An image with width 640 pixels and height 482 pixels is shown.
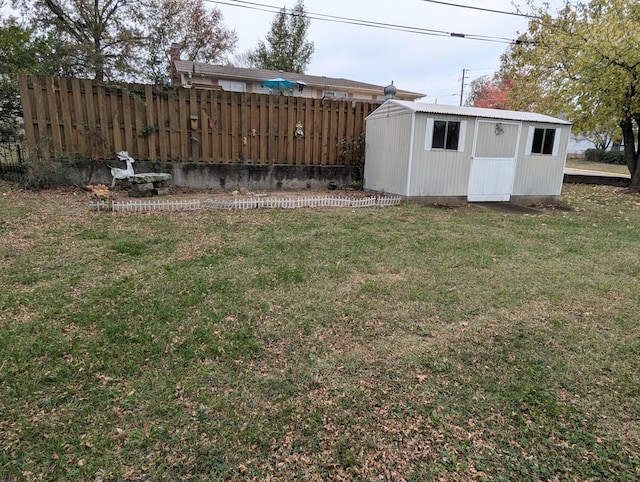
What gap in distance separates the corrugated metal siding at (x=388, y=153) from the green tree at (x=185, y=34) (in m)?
12.7

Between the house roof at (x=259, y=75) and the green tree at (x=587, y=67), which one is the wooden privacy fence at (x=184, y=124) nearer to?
the green tree at (x=587, y=67)

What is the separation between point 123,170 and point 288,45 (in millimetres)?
21590

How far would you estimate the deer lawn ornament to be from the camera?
8320mm

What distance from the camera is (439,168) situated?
8.94m

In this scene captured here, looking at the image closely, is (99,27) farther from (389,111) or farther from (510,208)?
(510,208)

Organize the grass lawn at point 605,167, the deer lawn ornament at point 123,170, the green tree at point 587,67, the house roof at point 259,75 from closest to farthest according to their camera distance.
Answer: the deer lawn ornament at point 123,170 < the green tree at point 587,67 < the house roof at point 259,75 < the grass lawn at point 605,167

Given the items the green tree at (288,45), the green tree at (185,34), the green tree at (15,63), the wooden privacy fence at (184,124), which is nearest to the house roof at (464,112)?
the wooden privacy fence at (184,124)

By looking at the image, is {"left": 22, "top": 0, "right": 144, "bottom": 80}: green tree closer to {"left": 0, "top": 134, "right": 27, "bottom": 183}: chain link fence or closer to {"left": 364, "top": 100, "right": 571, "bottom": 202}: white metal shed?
{"left": 0, "top": 134, "right": 27, "bottom": 183}: chain link fence

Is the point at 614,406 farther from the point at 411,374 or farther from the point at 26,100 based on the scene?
the point at 26,100

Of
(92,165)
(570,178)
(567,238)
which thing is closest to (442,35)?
(570,178)

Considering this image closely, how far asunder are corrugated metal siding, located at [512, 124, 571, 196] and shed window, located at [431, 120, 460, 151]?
199cm

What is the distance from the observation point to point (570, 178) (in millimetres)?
15320

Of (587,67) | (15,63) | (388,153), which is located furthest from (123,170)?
(587,67)

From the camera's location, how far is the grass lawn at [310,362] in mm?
1900
